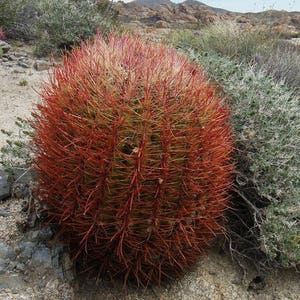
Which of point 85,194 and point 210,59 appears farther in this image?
point 210,59

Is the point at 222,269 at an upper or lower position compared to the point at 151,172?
lower

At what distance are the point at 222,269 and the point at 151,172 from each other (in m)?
1.33

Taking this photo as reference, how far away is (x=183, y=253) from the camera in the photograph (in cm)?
284

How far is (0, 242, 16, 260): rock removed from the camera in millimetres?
2697

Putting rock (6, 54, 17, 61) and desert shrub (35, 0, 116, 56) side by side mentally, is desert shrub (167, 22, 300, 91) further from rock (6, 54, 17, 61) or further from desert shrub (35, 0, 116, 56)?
rock (6, 54, 17, 61)

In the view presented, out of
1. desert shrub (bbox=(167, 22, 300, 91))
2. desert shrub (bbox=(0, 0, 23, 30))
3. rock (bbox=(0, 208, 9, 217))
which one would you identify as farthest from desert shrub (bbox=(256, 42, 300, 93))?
desert shrub (bbox=(0, 0, 23, 30))

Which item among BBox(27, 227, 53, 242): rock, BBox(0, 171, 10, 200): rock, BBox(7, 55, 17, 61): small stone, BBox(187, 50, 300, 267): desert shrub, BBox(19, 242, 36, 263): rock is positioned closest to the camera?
BBox(19, 242, 36, 263): rock

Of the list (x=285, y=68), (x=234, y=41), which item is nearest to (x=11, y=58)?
(x=234, y=41)

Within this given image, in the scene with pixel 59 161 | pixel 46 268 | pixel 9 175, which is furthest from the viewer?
pixel 9 175

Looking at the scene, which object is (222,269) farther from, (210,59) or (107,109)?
(210,59)

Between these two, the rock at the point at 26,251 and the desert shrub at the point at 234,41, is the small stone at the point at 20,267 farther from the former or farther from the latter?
the desert shrub at the point at 234,41

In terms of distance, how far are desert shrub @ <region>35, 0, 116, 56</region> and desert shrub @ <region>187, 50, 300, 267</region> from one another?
557 cm

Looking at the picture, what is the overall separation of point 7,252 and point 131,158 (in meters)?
1.08

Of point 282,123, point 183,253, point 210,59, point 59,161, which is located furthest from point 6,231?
point 210,59
